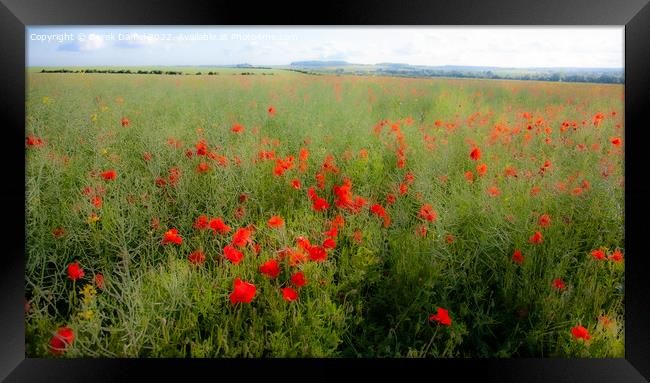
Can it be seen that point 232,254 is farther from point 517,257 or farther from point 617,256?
point 617,256

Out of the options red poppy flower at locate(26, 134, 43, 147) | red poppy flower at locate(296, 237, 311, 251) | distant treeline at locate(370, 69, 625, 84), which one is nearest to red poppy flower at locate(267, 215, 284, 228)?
red poppy flower at locate(296, 237, 311, 251)

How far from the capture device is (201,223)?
8.29ft

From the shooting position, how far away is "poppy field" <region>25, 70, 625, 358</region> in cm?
236

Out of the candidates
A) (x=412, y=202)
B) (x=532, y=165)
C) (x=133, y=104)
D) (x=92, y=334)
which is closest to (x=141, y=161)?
(x=133, y=104)

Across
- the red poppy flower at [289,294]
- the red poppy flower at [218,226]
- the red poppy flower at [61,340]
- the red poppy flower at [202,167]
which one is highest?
the red poppy flower at [202,167]

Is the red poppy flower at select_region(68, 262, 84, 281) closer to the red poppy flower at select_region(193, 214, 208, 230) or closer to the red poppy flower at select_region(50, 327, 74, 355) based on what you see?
the red poppy flower at select_region(50, 327, 74, 355)

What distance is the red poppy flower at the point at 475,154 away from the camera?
267 centimetres

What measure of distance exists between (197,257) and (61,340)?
2.27 ft

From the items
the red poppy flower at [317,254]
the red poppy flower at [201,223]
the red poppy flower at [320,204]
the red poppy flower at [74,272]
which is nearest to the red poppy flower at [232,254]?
the red poppy flower at [201,223]

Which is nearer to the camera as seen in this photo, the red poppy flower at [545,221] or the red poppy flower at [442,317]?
the red poppy flower at [442,317]

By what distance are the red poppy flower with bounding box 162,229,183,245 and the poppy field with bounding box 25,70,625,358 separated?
13 mm

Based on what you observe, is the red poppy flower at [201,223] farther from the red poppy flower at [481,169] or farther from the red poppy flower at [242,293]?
the red poppy flower at [481,169]
